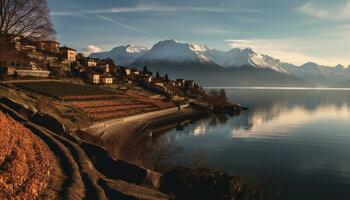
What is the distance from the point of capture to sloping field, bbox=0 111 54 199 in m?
14.4

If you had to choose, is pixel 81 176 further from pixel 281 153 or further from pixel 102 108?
pixel 102 108

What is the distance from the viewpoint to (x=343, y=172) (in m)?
44.2

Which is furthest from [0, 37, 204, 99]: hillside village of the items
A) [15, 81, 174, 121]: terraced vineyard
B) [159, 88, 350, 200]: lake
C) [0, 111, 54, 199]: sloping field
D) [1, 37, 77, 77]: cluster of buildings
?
[0, 111, 54, 199]: sloping field

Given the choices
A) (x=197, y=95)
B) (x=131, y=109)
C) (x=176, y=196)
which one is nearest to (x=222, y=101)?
(x=197, y=95)

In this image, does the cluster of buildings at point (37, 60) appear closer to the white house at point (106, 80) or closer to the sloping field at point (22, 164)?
the white house at point (106, 80)

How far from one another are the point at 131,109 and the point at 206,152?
133 feet

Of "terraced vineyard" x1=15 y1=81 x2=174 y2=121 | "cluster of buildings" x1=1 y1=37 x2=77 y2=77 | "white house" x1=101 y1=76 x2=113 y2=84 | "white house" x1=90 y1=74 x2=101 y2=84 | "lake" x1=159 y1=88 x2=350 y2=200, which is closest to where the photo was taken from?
"lake" x1=159 y1=88 x2=350 y2=200

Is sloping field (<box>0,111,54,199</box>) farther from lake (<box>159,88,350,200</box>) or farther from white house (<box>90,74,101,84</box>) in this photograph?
white house (<box>90,74,101,84</box>)

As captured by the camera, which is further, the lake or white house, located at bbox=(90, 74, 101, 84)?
white house, located at bbox=(90, 74, 101, 84)

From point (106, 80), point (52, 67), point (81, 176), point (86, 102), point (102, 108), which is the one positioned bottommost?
point (102, 108)

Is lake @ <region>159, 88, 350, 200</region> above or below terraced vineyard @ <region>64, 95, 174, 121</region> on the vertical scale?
below

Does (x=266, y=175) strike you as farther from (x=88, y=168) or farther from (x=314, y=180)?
(x=88, y=168)

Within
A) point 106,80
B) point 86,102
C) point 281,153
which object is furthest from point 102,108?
point 106,80

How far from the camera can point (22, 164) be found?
17438mm
